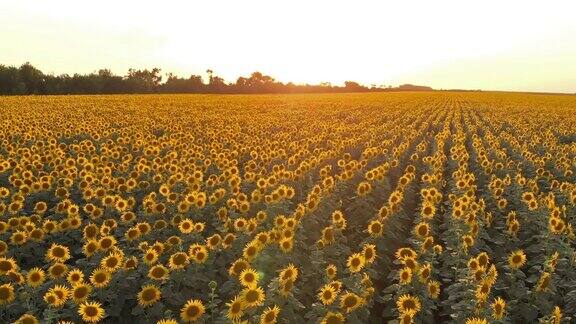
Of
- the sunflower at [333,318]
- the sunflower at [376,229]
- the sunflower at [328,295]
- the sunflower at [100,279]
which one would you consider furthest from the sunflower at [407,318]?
the sunflower at [100,279]

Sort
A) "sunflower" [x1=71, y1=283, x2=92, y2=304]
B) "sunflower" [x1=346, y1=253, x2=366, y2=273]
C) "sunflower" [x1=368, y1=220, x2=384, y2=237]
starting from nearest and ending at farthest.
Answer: "sunflower" [x1=71, y1=283, x2=92, y2=304], "sunflower" [x1=346, y1=253, x2=366, y2=273], "sunflower" [x1=368, y1=220, x2=384, y2=237]

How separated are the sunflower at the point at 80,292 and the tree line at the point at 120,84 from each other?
73279 mm

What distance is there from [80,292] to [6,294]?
0.84 m

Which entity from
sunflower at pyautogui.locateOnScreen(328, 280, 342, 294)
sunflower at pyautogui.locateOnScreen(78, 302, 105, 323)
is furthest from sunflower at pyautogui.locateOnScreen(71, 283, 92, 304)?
sunflower at pyautogui.locateOnScreen(328, 280, 342, 294)

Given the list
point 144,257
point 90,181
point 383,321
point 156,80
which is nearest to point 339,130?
point 90,181

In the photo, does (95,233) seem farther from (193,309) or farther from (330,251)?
(330,251)

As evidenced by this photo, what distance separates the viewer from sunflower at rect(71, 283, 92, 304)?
543 cm

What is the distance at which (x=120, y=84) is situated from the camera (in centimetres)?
8262

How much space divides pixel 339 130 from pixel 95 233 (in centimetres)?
1705

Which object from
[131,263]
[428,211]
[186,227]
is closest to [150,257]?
[131,263]

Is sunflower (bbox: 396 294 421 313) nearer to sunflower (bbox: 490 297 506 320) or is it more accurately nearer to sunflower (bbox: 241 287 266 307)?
sunflower (bbox: 490 297 506 320)

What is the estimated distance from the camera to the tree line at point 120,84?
231 ft

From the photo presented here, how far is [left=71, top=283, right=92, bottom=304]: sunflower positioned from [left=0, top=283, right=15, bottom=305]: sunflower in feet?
2.32

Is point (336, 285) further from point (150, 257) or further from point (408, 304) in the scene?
point (150, 257)
